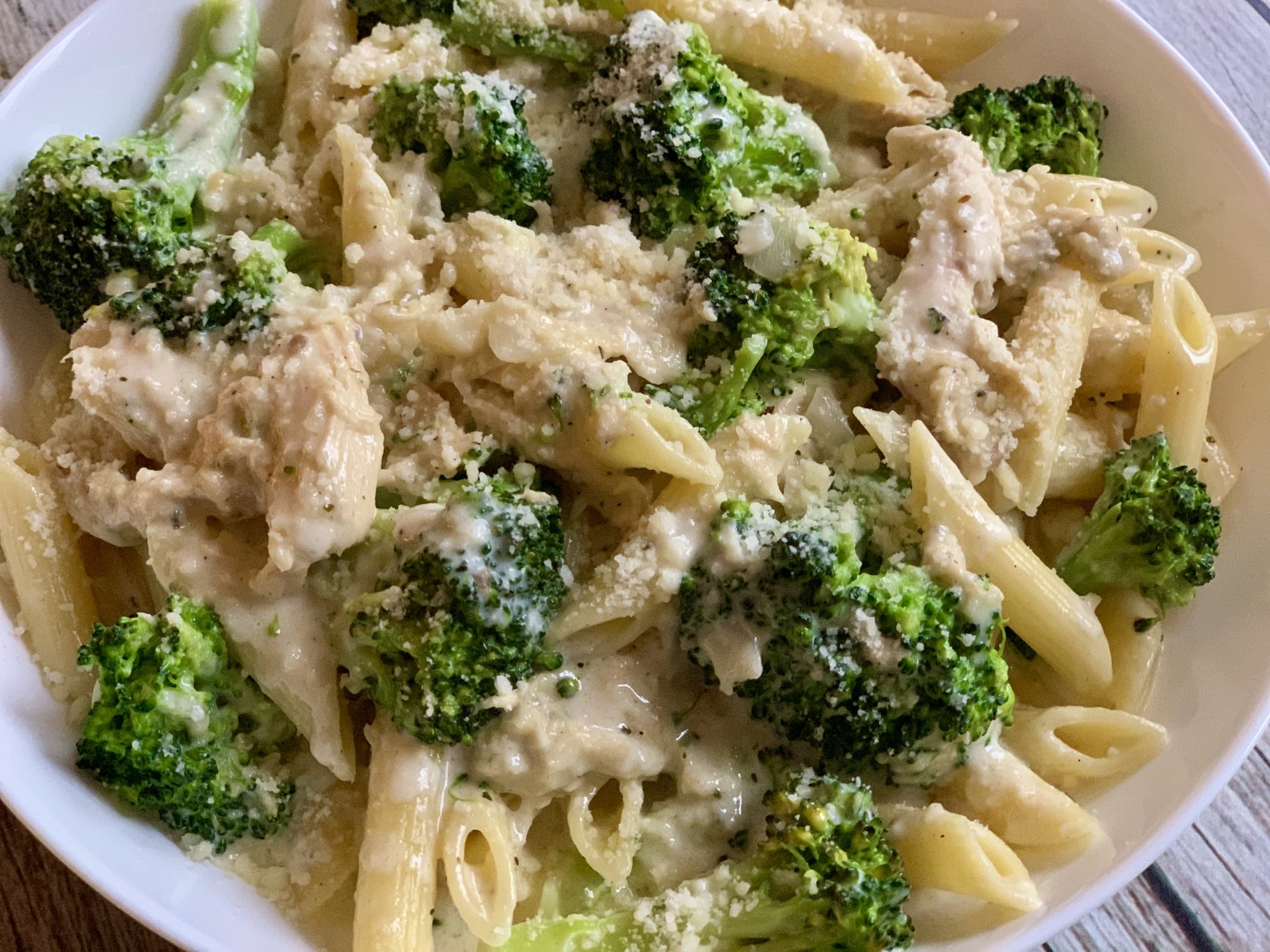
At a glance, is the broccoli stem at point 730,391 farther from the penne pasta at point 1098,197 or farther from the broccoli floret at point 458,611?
the penne pasta at point 1098,197

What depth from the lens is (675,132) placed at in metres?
1.78

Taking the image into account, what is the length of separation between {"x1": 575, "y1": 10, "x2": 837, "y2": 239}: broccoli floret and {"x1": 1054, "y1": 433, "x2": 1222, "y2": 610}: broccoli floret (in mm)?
782

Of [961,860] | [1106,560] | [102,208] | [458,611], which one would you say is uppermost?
[1106,560]

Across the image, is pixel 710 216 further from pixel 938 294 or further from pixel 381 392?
pixel 381 392

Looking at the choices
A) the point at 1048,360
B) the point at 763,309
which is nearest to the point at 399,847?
the point at 763,309

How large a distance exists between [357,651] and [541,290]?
63 cm

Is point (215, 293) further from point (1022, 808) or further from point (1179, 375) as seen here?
point (1179, 375)

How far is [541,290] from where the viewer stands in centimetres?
172

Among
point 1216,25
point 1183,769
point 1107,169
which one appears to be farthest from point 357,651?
point 1216,25

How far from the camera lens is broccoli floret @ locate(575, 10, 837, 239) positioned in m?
1.79

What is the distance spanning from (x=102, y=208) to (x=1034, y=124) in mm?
1655

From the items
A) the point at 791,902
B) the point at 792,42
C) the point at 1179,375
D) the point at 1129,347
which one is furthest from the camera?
the point at 792,42

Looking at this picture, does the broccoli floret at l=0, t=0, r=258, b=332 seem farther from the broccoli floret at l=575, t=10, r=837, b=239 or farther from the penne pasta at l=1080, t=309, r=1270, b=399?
the penne pasta at l=1080, t=309, r=1270, b=399

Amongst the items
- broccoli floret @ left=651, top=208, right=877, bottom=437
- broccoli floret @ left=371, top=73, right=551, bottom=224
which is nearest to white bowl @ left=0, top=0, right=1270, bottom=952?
broccoli floret @ left=371, top=73, right=551, bottom=224
